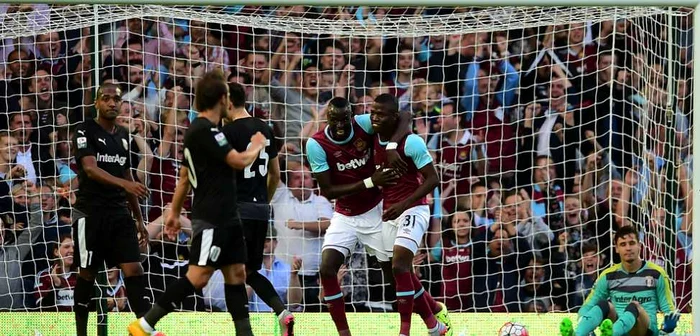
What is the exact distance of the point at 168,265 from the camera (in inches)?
491

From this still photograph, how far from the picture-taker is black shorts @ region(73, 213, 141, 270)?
9672mm

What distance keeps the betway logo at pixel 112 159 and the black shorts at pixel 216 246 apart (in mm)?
1431

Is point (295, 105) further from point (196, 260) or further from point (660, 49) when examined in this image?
point (196, 260)

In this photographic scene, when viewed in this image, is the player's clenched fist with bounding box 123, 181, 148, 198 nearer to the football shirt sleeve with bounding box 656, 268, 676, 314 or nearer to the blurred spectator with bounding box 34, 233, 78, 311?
the blurred spectator with bounding box 34, 233, 78, 311

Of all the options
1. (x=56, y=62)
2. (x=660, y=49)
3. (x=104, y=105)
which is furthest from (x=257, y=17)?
(x=660, y=49)

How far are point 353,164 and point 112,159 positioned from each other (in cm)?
180

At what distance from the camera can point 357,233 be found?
1027 centimetres

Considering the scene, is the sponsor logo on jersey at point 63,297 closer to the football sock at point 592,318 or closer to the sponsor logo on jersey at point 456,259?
the sponsor logo on jersey at point 456,259

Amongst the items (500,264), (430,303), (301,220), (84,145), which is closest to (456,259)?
(500,264)

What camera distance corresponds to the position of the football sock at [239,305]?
8875mm

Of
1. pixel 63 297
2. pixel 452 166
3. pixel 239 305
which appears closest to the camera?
pixel 239 305

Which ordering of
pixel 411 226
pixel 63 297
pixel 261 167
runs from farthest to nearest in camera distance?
pixel 63 297
pixel 411 226
pixel 261 167

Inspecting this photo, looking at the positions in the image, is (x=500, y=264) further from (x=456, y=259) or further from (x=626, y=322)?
(x=626, y=322)

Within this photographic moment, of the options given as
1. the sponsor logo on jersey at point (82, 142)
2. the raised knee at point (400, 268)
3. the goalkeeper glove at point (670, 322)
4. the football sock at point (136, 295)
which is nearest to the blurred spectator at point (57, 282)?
the football sock at point (136, 295)
